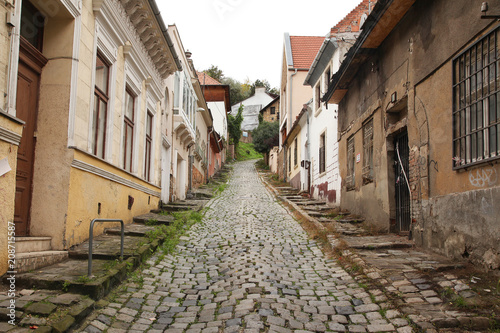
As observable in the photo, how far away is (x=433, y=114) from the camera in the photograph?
6914 millimetres

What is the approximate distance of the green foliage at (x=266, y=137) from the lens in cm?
4462

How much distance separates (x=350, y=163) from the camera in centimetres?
1271

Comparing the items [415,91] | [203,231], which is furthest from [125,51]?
[415,91]

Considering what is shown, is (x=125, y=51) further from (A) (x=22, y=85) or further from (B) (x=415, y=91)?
(B) (x=415, y=91)

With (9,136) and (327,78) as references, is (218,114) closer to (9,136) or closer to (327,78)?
(327,78)

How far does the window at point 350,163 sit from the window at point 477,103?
618 cm

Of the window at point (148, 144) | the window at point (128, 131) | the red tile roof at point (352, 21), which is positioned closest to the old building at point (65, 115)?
the window at point (128, 131)

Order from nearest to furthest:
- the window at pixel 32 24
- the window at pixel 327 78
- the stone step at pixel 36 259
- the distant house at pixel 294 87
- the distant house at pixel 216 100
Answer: the stone step at pixel 36 259 < the window at pixel 32 24 < the window at pixel 327 78 < the distant house at pixel 294 87 < the distant house at pixel 216 100

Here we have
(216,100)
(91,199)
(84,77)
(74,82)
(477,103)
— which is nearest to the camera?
(477,103)

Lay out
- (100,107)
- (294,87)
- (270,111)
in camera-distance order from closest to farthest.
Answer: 1. (100,107)
2. (294,87)
3. (270,111)

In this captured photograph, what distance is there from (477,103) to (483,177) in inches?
42.9

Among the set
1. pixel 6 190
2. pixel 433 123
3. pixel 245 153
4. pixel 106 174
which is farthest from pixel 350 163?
pixel 245 153

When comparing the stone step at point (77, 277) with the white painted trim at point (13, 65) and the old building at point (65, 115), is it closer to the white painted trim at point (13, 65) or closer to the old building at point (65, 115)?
the old building at point (65, 115)

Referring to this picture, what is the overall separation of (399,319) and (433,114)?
3.86 meters
